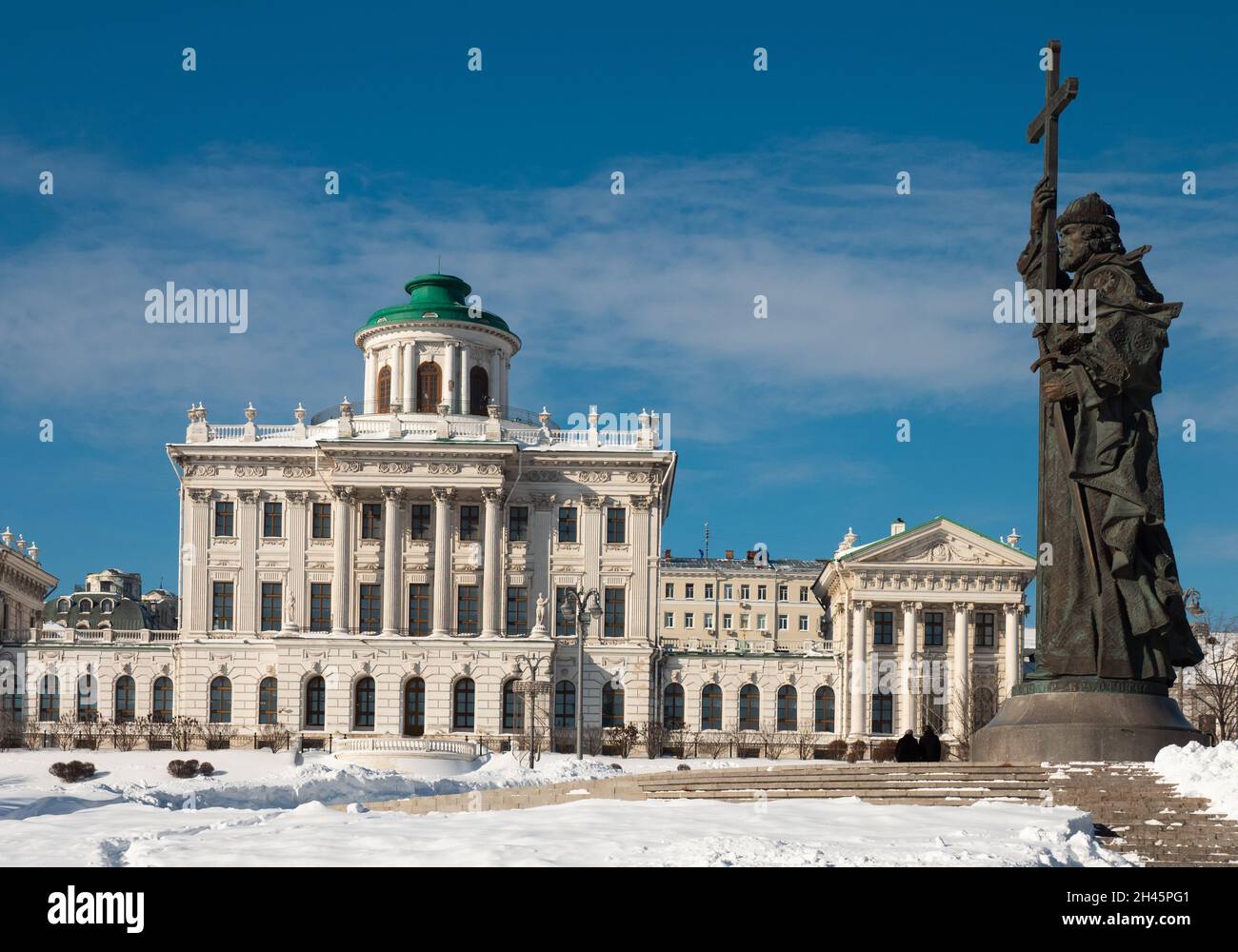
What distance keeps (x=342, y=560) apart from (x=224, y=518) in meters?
5.91

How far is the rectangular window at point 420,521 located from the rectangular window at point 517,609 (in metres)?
4.56

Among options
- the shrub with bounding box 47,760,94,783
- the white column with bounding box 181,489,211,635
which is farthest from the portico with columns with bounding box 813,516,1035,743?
the shrub with bounding box 47,760,94,783

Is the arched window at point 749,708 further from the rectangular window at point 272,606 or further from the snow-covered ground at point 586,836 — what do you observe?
the snow-covered ground at point 586,836

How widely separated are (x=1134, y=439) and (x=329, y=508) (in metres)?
59.3

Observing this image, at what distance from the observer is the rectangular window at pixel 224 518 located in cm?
7944

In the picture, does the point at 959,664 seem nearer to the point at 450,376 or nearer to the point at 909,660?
the point at 909,660

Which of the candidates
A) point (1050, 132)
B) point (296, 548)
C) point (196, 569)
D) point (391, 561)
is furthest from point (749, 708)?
point (1050, 132)

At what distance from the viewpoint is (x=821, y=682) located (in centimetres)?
8175

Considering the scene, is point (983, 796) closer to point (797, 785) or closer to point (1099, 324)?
point (797, 785)

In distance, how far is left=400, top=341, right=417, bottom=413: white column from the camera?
82.5m

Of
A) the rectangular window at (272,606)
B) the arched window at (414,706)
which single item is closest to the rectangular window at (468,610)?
the arched window at (414,706)

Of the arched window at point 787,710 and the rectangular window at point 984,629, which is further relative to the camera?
the rectangular window at point 984,629
